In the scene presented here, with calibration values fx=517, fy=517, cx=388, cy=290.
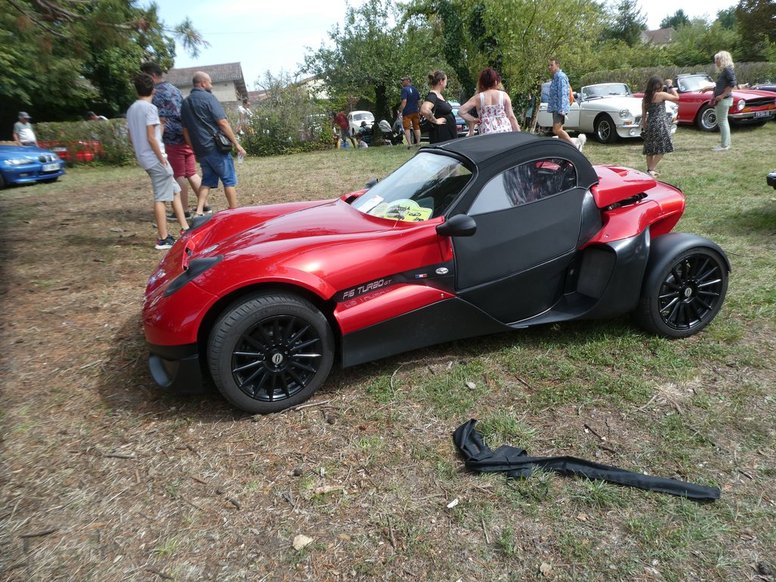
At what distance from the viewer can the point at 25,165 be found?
1106 cm

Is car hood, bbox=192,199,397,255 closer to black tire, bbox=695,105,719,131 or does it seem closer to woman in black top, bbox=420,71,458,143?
woman in black top, bbox=420,71,458,143

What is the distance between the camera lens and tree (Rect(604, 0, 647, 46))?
195 ft

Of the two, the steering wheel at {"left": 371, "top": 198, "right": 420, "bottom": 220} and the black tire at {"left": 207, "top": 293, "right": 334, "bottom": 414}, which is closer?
the black tire at {"left": 207, "top": 293, "right": 334, "bottom": 414}

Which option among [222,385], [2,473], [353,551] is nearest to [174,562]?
[353,551]

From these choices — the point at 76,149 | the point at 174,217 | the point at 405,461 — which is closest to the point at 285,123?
the point at 76,149

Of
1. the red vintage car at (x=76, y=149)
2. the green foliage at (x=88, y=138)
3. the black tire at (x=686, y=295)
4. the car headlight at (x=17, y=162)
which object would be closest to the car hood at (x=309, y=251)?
the black tire at (x=686, y=295)

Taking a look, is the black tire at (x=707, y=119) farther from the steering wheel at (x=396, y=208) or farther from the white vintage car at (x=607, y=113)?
the steering wheel at (x=396, y=208)

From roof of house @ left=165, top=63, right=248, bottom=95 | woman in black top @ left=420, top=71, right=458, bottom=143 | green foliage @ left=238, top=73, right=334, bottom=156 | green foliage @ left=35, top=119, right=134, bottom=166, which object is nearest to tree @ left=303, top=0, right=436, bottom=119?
green foliage @ left=238, top=73, right=334, bottom=156

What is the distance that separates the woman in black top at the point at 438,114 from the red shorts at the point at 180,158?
3.14 m

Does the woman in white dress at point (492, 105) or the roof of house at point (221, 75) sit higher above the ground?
the roof of house at point (221, 75)

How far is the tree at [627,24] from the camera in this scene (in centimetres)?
5944

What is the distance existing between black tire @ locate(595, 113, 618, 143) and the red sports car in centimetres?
986

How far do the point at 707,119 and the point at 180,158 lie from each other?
13149 millimetres

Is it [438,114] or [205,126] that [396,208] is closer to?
[205,126]
